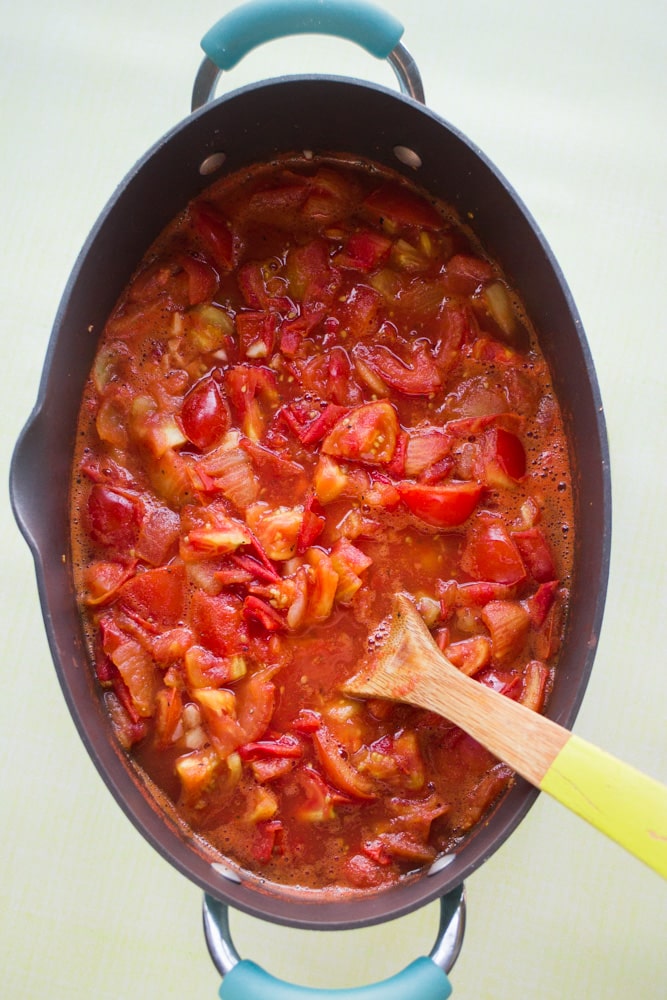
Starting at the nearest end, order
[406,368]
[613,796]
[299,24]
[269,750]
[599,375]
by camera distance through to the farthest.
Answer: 1. [613,796]
2. [299,24]
3. [269,750]
4. [406,368]
5. [599,375]

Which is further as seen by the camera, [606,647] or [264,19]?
[606,647]

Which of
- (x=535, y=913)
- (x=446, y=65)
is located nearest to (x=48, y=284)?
(x=446, y=65)

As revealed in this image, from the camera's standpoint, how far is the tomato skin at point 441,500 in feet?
7.53

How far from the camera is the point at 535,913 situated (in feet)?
8.00

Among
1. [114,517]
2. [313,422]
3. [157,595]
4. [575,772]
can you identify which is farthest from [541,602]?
[114,517]

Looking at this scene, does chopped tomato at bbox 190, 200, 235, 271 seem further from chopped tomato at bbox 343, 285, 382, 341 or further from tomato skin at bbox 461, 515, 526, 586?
tomato skin at bbox 461, 515, 526, 586

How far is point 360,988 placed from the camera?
1934mm

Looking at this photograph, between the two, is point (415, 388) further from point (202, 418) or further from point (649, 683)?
point (649, 683)

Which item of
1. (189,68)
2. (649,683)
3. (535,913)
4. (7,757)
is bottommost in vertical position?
(535,913)

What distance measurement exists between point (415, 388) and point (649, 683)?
1.06 m

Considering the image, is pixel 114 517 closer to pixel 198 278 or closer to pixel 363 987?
Answer: pixel 198 278

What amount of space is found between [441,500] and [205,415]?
668mm

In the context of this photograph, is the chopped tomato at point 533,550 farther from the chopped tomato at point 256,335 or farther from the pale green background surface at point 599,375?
the chopped tomato at point 256,335

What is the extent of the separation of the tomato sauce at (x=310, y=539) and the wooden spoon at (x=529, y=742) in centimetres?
14
